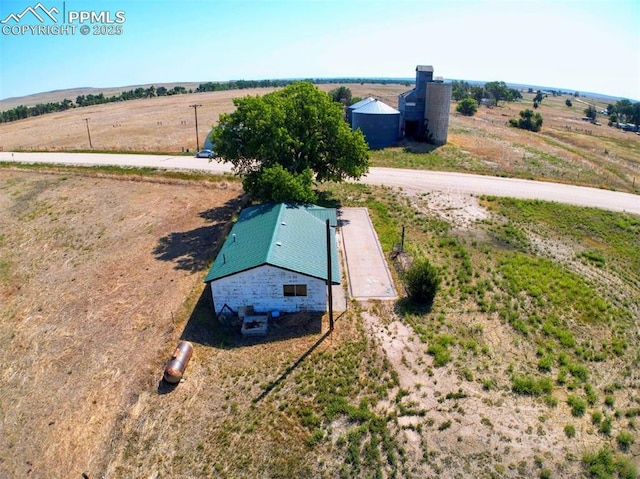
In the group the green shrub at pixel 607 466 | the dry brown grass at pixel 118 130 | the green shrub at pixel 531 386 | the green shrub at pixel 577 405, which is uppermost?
the dry brown grass at pixel 118 130

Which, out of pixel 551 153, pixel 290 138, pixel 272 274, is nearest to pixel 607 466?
pixel 272 274

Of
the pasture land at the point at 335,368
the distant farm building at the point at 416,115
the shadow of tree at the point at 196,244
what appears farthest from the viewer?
the distant farm building at the point at 416,115

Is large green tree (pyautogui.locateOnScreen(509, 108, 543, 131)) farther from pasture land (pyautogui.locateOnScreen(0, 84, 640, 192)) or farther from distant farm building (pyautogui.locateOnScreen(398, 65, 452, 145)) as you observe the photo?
distant farm building (pyautogui.locateOnScreen(398, 65, 452, 145))

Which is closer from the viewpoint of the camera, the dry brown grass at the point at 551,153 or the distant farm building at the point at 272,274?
the distant farm building at the point at 272,274

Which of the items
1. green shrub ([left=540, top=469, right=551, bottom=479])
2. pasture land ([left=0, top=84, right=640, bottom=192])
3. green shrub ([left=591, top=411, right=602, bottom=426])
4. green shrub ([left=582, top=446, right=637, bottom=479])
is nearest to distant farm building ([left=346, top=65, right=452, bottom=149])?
pasture land ([left=0, top=84, right=640, bottom=192])

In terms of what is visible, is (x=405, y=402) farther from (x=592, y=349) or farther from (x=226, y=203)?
(x=226, y=203)

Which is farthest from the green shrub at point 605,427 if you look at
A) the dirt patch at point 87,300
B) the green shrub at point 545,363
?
the dirt patch at point 87,300

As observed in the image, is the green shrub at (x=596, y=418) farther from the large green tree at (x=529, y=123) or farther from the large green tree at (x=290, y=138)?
the large green tree at (x=529, y=123)

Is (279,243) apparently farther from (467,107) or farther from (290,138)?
(467,107)
